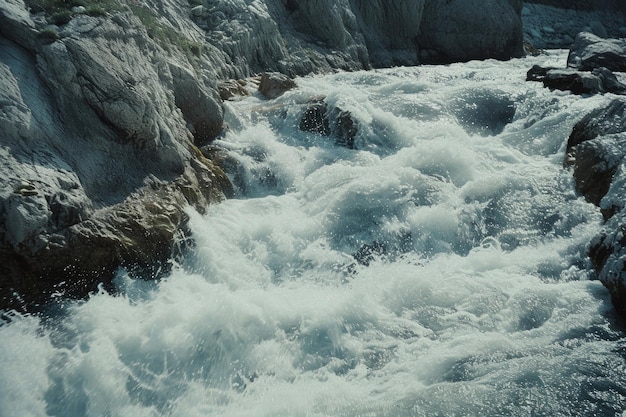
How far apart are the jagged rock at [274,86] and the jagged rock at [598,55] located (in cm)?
882

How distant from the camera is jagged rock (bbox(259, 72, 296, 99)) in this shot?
14.0m

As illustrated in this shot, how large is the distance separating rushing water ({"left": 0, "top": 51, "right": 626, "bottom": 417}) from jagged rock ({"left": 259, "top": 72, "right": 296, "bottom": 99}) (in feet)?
8.69

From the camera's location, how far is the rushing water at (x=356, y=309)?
5.58 meters

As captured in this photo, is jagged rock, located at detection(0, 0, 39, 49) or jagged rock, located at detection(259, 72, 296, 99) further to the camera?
jagged rock, located at detection(259, 72, 296, 99)

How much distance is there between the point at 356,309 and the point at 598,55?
14.1 metres

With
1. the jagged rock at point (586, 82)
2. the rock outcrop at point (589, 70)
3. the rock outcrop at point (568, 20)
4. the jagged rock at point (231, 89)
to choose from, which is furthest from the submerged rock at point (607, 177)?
the rock outcrop at point (568, 20)

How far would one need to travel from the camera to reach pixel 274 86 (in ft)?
46.1

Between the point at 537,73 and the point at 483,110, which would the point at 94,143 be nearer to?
the point at 483,110

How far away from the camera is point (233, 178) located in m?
10.1

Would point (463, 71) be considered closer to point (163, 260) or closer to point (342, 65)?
point (342, 65)

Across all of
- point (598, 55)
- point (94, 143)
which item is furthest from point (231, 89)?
point (598, 55)

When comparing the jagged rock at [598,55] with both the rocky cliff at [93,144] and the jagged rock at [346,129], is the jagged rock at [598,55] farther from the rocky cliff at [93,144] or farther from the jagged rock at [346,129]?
the rocky cliff at [93,144]

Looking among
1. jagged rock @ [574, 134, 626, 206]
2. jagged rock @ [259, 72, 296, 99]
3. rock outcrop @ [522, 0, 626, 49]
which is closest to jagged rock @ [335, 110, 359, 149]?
jagged rock @ [259, 72, 296, 99]

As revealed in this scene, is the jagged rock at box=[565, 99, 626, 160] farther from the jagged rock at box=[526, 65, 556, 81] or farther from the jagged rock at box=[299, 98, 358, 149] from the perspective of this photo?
the jagged rock at box=[526, 65, 556, 81]
